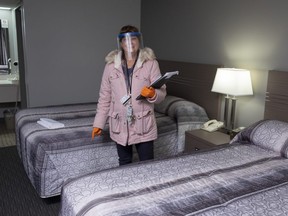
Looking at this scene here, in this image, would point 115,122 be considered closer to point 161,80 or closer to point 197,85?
point 161,80

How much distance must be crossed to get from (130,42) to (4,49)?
11.7 ft

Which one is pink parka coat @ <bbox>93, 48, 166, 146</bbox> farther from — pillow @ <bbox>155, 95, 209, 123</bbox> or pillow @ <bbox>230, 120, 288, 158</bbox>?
pillow @ <bbox>155, 95, 209, 123</bbox>

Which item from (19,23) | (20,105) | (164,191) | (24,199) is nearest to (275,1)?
(164,191)

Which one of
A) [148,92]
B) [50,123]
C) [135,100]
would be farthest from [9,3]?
[148,92]

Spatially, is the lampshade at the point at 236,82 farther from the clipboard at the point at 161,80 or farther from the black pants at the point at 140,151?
the black pants at the point at 140,151

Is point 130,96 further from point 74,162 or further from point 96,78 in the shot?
point 96,78

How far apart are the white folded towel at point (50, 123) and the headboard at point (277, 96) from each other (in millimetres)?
1808

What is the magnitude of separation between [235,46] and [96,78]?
2263 mm

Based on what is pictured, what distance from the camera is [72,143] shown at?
2418 mm

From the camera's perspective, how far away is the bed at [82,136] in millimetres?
2326

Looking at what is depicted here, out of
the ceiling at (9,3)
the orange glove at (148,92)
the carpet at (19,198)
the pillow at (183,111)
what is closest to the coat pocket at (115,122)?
Answer: the orange glove at (148,92)

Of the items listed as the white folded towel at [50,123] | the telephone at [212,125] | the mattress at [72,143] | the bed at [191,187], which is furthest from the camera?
the telephone at [212,125]

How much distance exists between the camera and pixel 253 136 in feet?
7.07

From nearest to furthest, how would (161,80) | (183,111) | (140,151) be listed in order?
(161,80) → (140,151) → (183,111)
